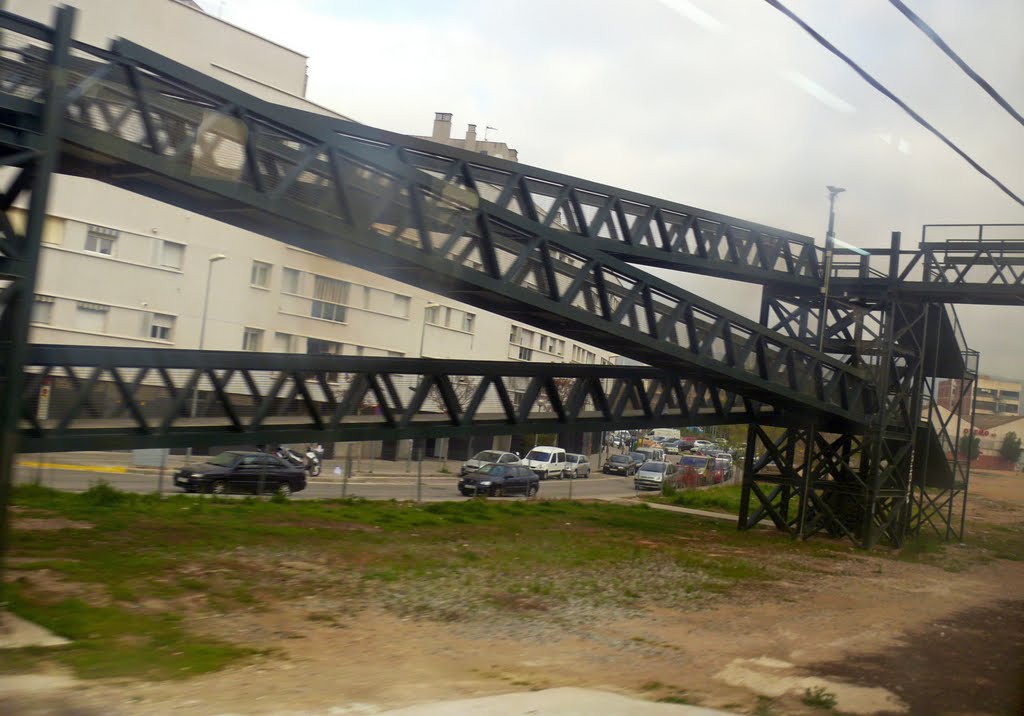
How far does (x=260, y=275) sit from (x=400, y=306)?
15.3ft

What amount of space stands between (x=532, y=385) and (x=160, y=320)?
1567 centimetres

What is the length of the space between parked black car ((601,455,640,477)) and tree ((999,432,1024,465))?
2196cm

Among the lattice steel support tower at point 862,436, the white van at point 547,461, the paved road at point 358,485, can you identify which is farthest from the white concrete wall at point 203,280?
the white van at point 547,461

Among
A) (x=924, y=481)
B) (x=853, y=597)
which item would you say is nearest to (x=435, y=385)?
(x=853, y=597)

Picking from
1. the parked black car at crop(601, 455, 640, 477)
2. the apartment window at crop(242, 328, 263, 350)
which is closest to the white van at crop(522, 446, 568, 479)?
the parked black car at crop(601, 455, 640, 477)

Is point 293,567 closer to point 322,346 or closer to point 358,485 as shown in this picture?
point 322,346

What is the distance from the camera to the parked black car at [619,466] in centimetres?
5522

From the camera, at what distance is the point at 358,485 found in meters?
32.3

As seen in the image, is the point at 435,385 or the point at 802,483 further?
the point at 802,483

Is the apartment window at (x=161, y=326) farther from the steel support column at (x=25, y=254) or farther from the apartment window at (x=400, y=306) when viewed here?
the steel support column at (x=25, y=254)

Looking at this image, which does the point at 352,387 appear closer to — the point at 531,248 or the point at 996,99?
the point at 531,248

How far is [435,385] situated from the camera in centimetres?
1702

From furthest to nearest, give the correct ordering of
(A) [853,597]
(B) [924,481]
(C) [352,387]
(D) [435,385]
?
1. (B) [924,481]
2. (D) [435,385]
3. (C) [352,387]
4. (A) [853,597]

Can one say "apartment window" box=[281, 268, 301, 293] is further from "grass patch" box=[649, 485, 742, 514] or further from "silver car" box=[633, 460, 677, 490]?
"silver car" box=[633, 460, 677, 490]
